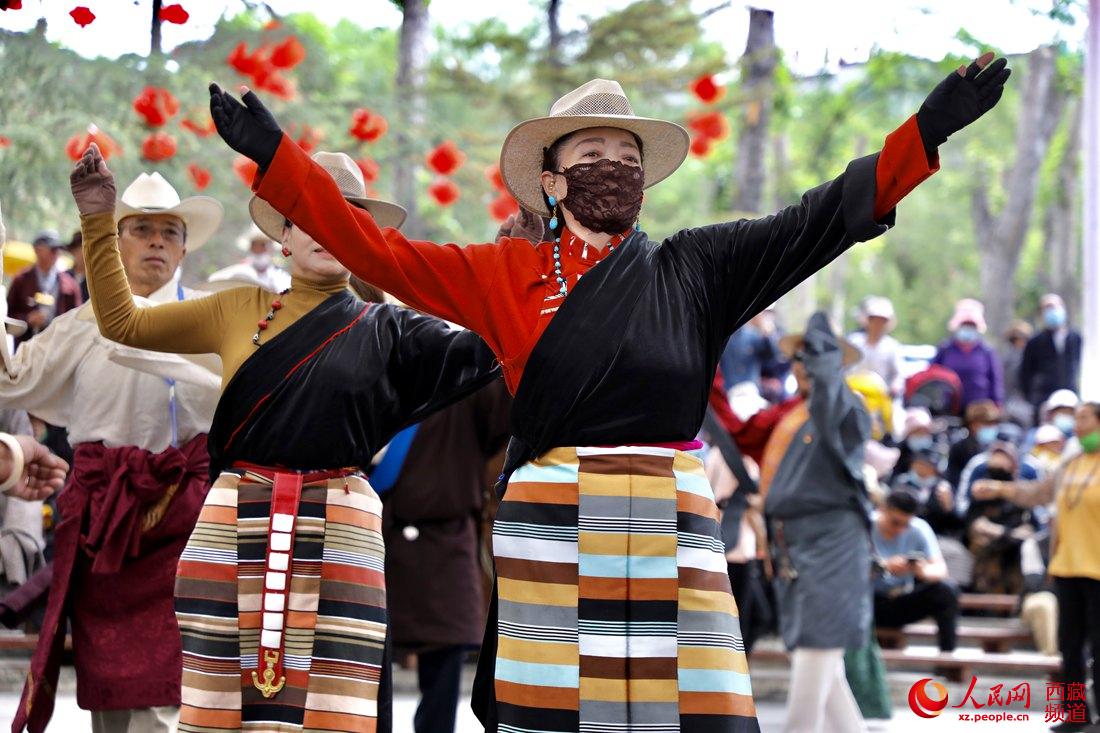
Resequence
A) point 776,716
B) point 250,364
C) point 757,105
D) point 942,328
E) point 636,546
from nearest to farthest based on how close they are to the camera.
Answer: point 636,546 → point 250,364 → point 776,716 → point 757,105 → point 942,328

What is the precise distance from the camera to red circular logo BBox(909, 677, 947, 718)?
9680 mm

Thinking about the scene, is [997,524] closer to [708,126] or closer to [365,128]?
[708,126]

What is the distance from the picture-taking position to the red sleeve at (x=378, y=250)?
13.8 ft

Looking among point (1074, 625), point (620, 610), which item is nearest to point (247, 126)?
point (620, 610)

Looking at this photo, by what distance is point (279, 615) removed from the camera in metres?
4.99

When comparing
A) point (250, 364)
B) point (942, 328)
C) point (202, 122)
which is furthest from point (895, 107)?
point (250, 364)

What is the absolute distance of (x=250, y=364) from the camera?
16.9 ft

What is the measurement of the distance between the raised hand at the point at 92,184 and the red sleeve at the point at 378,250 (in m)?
0.95

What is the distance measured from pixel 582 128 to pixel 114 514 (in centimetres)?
266

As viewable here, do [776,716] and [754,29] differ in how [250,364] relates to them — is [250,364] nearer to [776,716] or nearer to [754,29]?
[776,716]

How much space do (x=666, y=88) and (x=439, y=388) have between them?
13151 mm

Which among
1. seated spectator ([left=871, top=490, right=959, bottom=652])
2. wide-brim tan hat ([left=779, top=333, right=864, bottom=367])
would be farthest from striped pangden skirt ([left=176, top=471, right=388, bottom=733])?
seated spectator ([left=871, top=490, right=959, bottom=652])

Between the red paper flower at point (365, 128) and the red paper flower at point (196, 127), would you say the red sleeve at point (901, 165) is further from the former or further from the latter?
the red paper flower at point (196, 127)

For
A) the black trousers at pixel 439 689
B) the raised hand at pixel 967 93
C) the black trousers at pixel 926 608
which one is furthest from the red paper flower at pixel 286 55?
the raised hand at pixel 967 93
